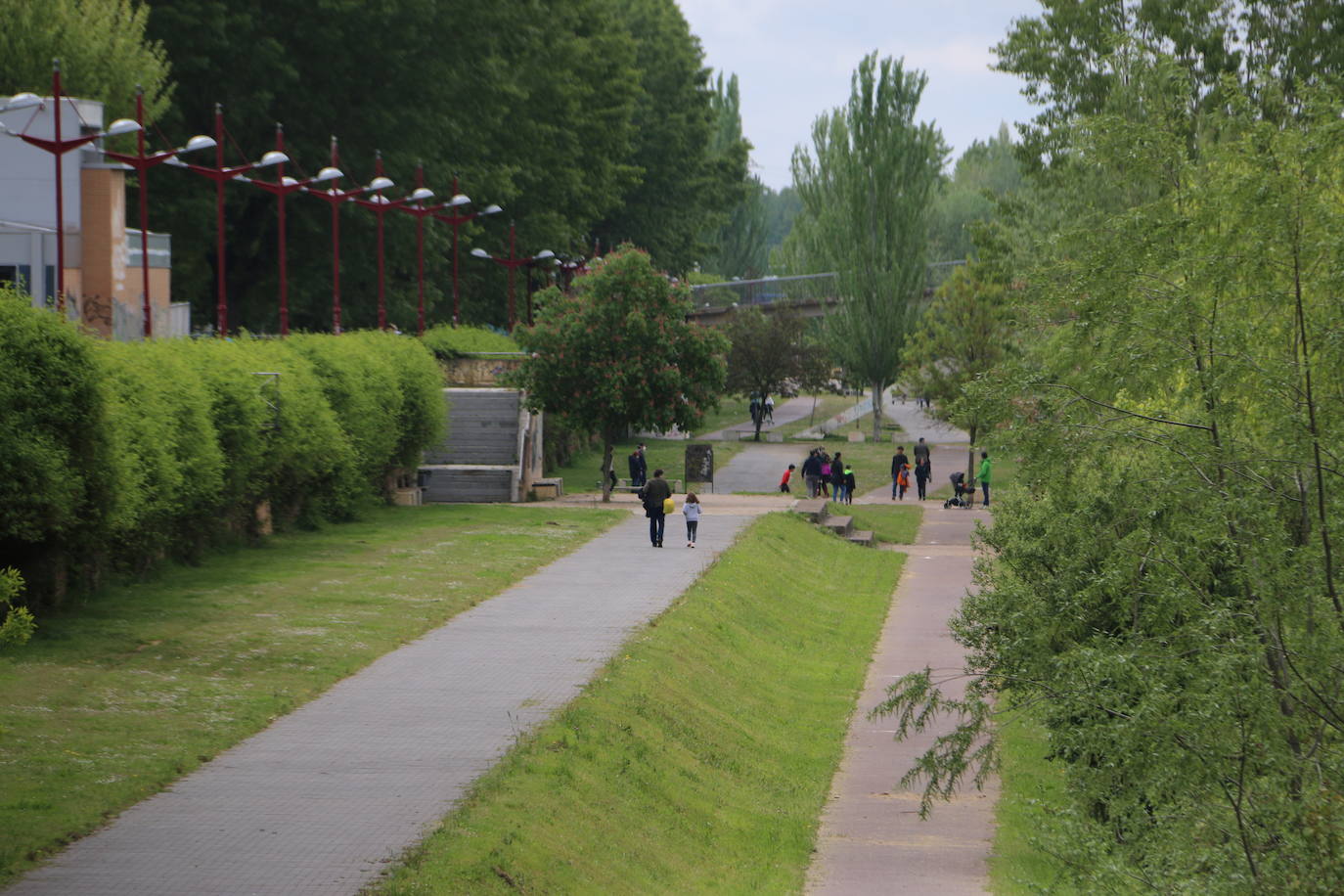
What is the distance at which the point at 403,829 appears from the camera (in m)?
12.7

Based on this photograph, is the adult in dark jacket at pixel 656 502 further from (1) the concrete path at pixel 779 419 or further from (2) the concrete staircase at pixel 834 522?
(1) the concrete path at pixel 779 419

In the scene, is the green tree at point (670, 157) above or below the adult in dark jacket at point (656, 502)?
above

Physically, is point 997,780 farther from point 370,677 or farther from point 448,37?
point 448,37

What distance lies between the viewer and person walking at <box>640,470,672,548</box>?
3041 centimetres

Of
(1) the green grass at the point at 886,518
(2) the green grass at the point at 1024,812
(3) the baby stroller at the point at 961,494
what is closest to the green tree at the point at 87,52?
(1) the green grass at the point at 886,518

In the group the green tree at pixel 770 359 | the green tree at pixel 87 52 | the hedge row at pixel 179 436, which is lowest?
the hedge row at pixel 179 436

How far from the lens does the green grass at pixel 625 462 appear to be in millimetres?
48062

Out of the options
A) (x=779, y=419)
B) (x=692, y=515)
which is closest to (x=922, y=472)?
(x=692, y=515)

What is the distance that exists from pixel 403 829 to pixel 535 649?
26.0 feet

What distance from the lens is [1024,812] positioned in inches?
715

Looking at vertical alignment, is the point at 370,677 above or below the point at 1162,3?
below

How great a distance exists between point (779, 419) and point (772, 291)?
19.5 feet

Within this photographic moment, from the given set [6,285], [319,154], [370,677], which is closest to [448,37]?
[319,154]

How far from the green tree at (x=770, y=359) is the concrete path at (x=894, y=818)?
38.3 m
